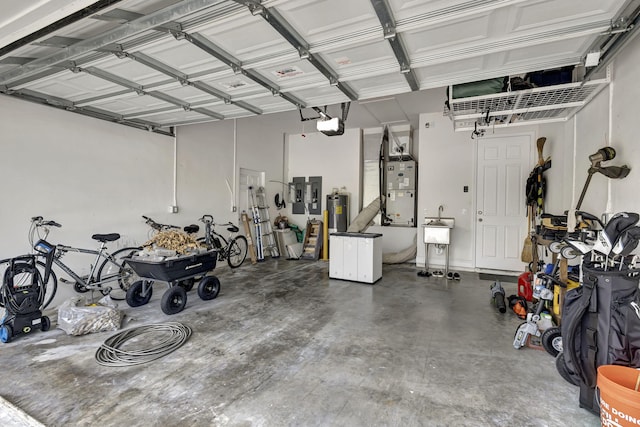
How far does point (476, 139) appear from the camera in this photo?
590cm

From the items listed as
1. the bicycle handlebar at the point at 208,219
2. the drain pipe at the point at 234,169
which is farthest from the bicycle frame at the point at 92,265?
the drain pipe at the point at 234,169

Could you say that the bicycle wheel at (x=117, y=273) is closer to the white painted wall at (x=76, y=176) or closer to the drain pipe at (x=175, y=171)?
the white painted wall at (x=76, y=176)

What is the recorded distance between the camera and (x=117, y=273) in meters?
4.23

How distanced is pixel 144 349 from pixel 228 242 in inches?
141

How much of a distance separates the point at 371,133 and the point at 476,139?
8.30ft

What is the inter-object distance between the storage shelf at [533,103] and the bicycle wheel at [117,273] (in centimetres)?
477

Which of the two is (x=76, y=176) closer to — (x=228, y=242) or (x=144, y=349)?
(x=144, y=349)

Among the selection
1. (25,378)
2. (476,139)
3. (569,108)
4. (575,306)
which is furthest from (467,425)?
(476,139)

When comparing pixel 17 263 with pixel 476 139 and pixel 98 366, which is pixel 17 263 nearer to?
pixel 98 366

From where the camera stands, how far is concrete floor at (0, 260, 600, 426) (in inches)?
75.0

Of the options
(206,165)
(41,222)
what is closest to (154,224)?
(41,222)

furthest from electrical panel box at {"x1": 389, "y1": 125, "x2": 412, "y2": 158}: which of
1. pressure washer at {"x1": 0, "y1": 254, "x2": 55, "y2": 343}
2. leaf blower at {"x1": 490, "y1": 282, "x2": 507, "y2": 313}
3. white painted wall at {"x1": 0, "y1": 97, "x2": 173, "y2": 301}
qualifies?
pressure washer at {"x1": 0, "y1": 254, "x2": 55, "y2": 343}

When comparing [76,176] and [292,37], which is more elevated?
[292,37]

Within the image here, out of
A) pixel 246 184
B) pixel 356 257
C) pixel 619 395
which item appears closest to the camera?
pixel 619 395
